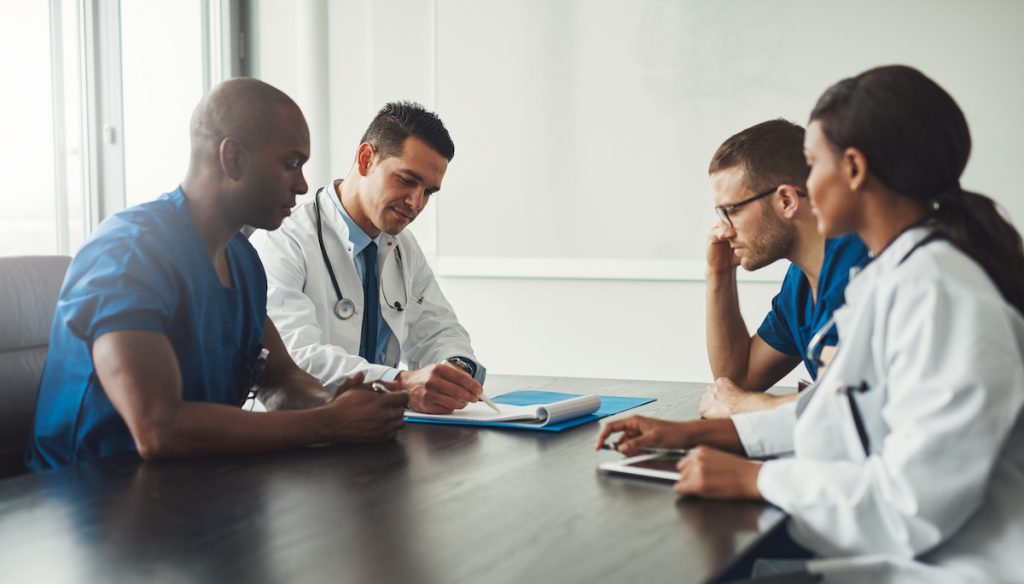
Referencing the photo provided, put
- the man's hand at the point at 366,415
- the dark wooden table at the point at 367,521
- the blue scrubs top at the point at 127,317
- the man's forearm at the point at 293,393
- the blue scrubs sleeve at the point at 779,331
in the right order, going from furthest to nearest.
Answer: the blue scrubs sleeve at the point at 779,331, the man's forearm at the point at 293,393, the man's hand at the point at 366,415, the blue scrubs top at the point at 127,317, the dark wooden table at the point at 367,521

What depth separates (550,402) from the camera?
6.89 feet

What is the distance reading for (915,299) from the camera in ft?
3.75

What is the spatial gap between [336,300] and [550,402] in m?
0.70

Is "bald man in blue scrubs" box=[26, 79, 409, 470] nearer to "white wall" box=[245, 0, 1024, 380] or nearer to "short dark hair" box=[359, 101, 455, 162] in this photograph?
"short dark hair" box=[359, 101, 455, 162]

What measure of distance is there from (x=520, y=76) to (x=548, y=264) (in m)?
0.87

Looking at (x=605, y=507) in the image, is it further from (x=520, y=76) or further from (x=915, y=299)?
(x=520, y=76)

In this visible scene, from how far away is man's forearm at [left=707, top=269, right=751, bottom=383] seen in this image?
252cm

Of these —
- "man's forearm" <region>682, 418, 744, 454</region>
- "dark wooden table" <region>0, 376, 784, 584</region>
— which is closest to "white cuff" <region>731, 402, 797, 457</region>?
"man's forearm" <region>682, 418, 744, 454</region>

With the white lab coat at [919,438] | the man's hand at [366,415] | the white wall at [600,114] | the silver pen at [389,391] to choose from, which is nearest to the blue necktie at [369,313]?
the silver pen at [389,391]

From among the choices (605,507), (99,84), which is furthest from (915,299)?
(99,84)

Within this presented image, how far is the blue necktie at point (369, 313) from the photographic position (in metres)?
2.54

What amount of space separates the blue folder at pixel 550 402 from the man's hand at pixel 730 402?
0.18 m

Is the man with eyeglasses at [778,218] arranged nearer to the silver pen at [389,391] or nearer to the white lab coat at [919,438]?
the silver pen at [389,391]

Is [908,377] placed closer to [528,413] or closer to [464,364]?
[528,413]
